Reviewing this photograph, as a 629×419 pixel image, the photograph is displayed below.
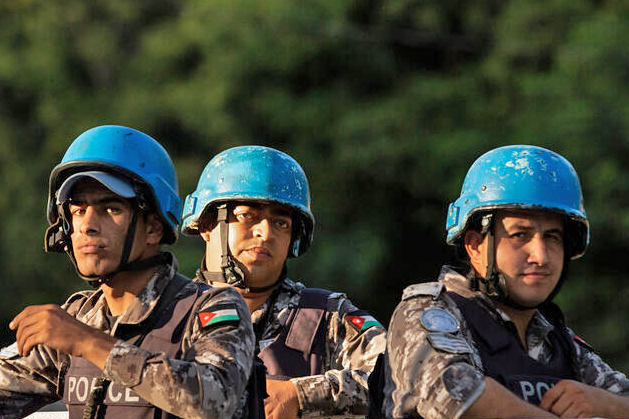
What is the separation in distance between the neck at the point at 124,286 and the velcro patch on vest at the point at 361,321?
1.34m

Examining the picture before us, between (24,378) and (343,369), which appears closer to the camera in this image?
(24,378)

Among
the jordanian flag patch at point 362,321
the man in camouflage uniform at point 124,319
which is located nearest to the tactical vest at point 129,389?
the man in camouflage uniform at point 124,319

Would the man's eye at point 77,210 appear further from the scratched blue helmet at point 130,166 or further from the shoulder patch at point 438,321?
the shoulder patch at point 438,321

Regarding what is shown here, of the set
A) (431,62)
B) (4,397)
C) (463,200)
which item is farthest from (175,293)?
(431,62)

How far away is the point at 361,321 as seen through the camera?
5.09m

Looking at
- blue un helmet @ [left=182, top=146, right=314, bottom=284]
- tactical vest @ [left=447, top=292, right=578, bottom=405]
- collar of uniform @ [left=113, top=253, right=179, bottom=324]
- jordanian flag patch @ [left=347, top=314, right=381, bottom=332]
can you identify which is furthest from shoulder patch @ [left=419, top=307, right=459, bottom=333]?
blue un helmet @ [left=182, top=146, right=314, bottom=284]

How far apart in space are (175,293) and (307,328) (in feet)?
4.37

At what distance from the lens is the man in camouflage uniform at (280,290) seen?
4891 millimetres

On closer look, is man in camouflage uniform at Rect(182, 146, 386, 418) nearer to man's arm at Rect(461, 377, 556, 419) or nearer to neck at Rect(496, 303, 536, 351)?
neck at Rect(496, 303, 536, 351)

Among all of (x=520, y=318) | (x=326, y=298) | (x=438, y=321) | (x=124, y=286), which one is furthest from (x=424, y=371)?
(x=326, y=298)

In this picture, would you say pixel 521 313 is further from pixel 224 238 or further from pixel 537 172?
pixel 224 238

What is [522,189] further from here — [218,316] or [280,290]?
[280,290]

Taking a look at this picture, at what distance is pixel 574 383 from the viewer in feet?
12.8

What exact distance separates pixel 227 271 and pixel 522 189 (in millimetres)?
1532
